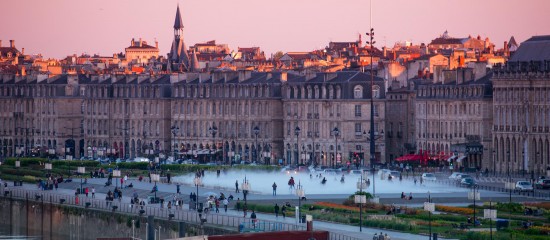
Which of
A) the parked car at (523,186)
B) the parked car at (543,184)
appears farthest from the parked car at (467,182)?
the parked car at (523,186)

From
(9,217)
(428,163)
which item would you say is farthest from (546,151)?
(9,217)

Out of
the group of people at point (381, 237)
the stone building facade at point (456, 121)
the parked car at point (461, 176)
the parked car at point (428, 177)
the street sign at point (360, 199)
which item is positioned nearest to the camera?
the group of people at point (381, 237)

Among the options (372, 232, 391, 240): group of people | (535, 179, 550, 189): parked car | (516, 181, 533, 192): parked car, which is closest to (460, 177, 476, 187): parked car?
(535, 179, 550, 189): parked car

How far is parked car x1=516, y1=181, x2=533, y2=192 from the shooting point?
366 feet

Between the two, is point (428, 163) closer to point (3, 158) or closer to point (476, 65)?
point (476, 65)

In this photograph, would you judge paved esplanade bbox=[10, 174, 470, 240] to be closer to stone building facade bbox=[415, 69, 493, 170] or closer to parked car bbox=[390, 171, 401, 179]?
parked car bbox=[390, 171, 401, 179]

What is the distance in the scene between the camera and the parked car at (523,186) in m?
112

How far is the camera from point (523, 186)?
112m

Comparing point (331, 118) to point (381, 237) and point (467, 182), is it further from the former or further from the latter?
point (381, 237)

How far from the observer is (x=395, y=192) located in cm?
11569

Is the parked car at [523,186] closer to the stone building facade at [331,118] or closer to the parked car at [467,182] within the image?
the parked car at [467,182]

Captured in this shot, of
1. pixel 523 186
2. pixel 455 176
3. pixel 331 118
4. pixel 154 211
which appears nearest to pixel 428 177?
pixel 455 176

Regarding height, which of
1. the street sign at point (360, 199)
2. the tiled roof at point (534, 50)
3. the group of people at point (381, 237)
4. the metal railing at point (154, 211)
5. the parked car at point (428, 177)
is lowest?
the group of people at point (381, 237)

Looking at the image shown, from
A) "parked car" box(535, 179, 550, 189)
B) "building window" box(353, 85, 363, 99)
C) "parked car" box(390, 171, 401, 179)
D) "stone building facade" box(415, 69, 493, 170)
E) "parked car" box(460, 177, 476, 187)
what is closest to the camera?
"parked car" box(535, 179, 550, 189)
